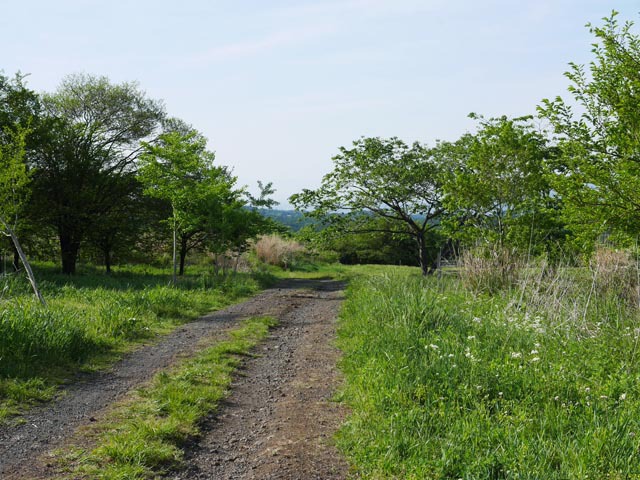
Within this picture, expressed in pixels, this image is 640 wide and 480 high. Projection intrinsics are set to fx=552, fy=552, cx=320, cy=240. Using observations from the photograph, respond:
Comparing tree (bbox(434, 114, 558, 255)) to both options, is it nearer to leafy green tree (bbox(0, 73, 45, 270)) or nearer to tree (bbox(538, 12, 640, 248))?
tree (bbox(538, 12, 640, 248))

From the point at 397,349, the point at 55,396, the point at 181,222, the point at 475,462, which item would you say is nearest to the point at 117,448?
the point at 55,396

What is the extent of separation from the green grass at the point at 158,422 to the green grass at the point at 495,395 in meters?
1.39

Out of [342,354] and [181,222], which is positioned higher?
[181,222]

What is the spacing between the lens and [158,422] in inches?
191

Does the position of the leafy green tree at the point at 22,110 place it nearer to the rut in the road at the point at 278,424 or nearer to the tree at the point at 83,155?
the tree at the point at 83,155

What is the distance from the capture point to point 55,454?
13.9 feet

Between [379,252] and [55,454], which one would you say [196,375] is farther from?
[379,252]

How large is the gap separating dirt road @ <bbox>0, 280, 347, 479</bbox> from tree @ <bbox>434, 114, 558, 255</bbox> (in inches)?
237

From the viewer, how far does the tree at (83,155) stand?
20.6m

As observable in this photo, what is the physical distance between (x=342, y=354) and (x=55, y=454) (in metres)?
4.20

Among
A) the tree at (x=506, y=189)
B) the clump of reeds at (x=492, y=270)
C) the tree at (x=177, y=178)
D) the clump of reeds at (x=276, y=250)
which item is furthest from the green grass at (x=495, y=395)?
the clump of reeds at (x=276, y=250)

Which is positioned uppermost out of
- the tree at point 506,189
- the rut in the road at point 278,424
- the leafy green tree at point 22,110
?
the leafy green tree at point 22,110

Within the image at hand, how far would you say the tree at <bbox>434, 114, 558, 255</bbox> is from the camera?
505 inches

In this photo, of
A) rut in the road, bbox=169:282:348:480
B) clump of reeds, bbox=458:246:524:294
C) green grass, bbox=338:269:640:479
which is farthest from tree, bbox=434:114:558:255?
rut in the road, bbox=169:282:348:480
